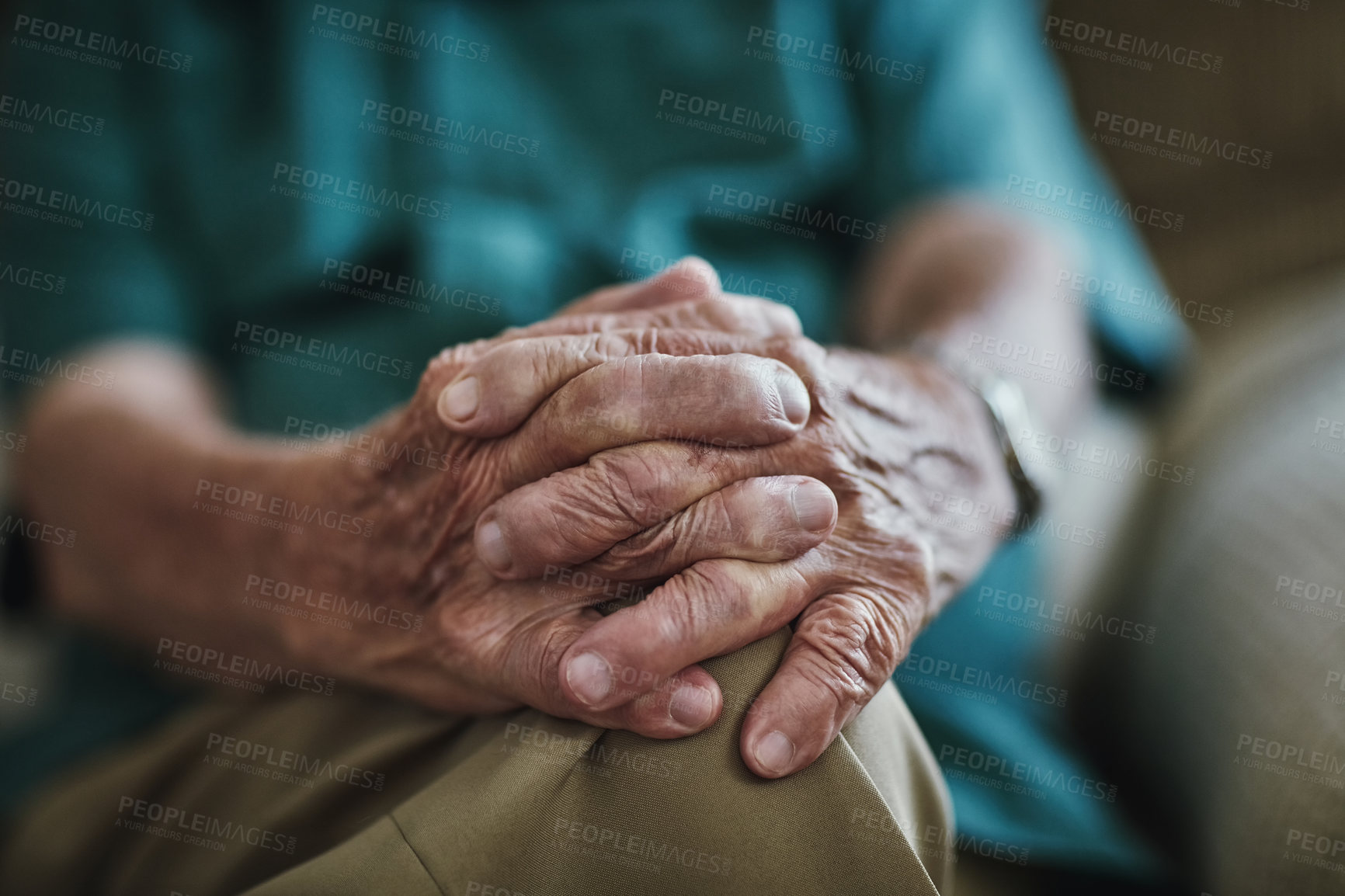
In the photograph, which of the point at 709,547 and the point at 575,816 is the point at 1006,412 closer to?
the point at 709,547

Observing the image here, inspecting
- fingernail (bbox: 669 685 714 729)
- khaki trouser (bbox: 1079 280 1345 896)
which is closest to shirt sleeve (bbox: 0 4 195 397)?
fingernail (bbox: 669 685 714 729)

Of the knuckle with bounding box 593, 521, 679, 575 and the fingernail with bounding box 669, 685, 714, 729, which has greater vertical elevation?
the knuckle with bounding box 593, 521, 679, 575

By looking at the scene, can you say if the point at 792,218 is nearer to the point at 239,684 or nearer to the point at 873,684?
the point at 873,684

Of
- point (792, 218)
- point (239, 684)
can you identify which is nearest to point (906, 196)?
point (792, 218)

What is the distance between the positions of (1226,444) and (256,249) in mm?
1147

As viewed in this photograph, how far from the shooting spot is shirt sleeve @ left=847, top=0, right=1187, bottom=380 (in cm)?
105

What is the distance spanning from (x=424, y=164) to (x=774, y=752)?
0.78 metres

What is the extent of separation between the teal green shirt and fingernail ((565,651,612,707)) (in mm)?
500

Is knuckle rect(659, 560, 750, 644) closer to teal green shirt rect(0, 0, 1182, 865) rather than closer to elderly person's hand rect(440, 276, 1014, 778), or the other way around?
elderly person's hand rect(440, 276, 1014, 778)

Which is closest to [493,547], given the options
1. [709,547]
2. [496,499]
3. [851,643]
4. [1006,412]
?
[496,499]

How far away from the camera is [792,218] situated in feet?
3.54

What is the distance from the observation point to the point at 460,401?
0.61 meters

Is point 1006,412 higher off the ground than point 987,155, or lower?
lower

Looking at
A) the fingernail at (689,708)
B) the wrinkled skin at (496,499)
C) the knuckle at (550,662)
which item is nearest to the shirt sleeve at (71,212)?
the wrinkled skin at (496,499)
